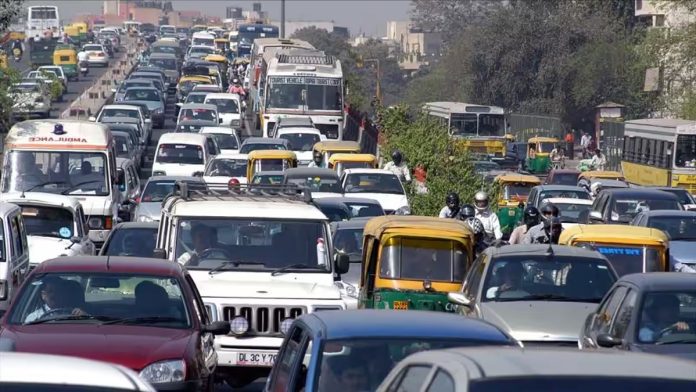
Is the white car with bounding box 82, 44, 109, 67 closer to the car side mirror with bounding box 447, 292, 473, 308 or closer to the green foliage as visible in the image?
the green foliage

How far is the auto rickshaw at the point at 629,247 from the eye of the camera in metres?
17.0

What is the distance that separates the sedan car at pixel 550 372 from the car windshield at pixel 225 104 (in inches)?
2002

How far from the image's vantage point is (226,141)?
45250mm

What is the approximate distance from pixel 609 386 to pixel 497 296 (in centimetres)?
829

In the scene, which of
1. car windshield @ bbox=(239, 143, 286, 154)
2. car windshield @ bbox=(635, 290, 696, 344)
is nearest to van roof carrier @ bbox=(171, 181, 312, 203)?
car windshield @ bbox=(635, 290, 696, 344)

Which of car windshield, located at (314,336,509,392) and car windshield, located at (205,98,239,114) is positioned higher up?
car windshield, located at (314,336,509,392)

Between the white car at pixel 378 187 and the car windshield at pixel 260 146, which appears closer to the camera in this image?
the white car at pixel 378 187

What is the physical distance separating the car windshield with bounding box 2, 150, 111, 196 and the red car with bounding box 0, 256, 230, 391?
14332 millimetres

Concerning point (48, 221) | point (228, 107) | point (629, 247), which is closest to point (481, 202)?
point (629, 247)

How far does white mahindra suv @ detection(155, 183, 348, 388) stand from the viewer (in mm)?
13758

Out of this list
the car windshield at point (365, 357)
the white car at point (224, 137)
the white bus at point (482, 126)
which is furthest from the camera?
the white bus at point (482, 126)

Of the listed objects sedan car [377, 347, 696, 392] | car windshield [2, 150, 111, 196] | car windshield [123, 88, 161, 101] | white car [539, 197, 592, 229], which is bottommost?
car windshield [123, 88, 161, 101]

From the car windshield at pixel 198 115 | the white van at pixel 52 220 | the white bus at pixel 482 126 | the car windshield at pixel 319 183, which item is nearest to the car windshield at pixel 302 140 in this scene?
the car windshield at pixel 198 115

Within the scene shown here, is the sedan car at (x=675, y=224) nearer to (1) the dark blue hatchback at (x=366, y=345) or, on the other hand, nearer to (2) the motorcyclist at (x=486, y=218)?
(2) the motorcyclist at (x=486, y=218)
